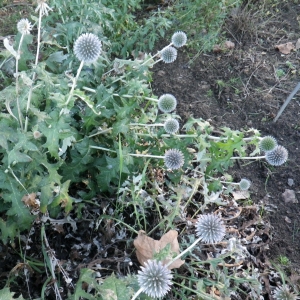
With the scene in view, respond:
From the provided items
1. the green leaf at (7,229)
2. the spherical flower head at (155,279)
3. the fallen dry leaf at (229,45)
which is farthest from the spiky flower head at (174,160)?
the fallen dry leaf at (229,45)

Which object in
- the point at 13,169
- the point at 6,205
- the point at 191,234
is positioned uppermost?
the point at 13,169

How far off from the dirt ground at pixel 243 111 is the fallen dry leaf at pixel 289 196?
0.02 m

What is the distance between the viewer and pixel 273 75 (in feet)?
11.8

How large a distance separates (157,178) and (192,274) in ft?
2.23

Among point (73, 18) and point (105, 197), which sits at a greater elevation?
point (73, 18)

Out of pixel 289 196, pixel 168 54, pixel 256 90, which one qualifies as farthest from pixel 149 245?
pixel 256 90

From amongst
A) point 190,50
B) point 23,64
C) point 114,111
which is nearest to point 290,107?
point 190,50

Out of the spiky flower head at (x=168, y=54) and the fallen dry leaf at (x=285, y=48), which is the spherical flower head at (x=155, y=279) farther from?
the fallen dry leaf at (x=285, y=48)

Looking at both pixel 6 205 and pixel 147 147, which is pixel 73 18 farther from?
pixel 6 205

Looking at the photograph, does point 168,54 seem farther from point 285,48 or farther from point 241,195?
point 285,48

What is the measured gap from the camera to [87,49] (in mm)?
1995

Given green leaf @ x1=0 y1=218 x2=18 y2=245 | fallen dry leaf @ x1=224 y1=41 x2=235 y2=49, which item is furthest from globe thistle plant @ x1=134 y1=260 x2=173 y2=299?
fallen dry leaf @ x1=224 y1=41 x2=235 y2=49

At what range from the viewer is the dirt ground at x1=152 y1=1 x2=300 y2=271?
112 inches

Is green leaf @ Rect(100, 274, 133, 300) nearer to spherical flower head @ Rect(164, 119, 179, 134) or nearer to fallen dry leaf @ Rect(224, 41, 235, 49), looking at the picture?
spherical flower head @ Rect(164, 119, 179, 134)
